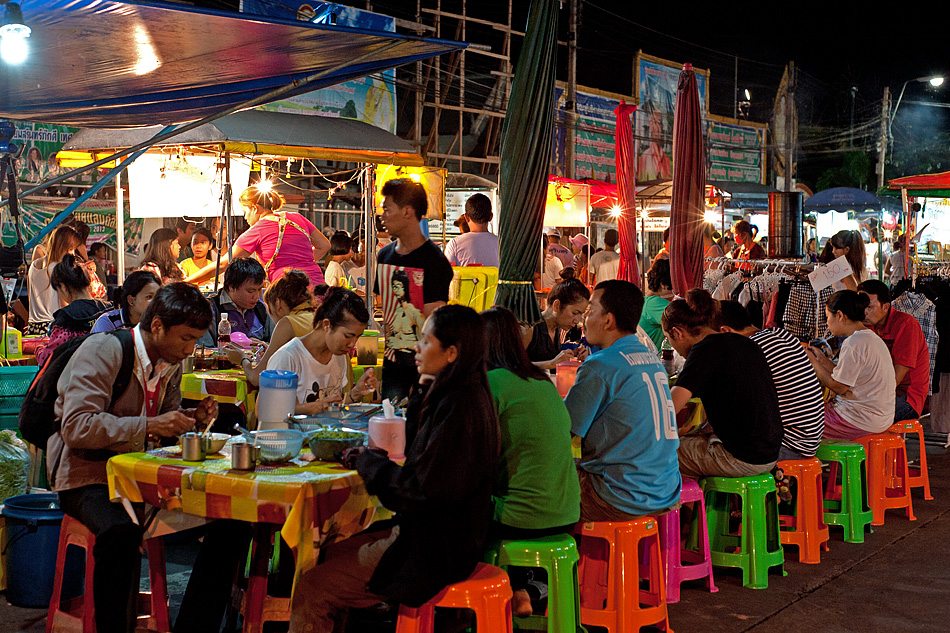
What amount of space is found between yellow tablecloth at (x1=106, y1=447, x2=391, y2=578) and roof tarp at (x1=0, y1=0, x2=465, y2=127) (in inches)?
78.2

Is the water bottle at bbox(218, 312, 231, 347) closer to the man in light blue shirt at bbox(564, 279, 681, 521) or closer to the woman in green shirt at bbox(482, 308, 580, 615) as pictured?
the man in light blue shirt at bbox(564, 279, 681, 521)

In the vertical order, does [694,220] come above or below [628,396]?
above

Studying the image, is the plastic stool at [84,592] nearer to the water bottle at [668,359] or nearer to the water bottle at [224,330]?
the water bottle at [224,330]

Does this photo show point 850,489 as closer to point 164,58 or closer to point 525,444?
point 525,444

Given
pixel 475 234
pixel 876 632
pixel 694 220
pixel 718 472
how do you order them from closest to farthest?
pixel 876 632 → pixel 718 472 → pixel 475 234 → pixel 694 220

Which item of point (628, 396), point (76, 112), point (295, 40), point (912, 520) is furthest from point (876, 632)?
point (76, 112)

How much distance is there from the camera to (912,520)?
685 centimetres

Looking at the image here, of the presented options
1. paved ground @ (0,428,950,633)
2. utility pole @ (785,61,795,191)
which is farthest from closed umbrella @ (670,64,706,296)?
utility pole @ (785,61,795,191)

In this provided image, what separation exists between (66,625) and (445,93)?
17512 millimetres

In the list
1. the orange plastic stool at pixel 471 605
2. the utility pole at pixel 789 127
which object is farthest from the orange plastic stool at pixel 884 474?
the utility pole at pixel 789 127

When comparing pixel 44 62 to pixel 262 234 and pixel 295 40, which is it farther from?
A: pixel 262 234

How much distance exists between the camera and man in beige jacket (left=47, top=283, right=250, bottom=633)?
11.8ft

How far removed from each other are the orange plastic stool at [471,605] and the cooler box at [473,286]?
12.6 ft

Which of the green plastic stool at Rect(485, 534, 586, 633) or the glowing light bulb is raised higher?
the glowing light bulb
